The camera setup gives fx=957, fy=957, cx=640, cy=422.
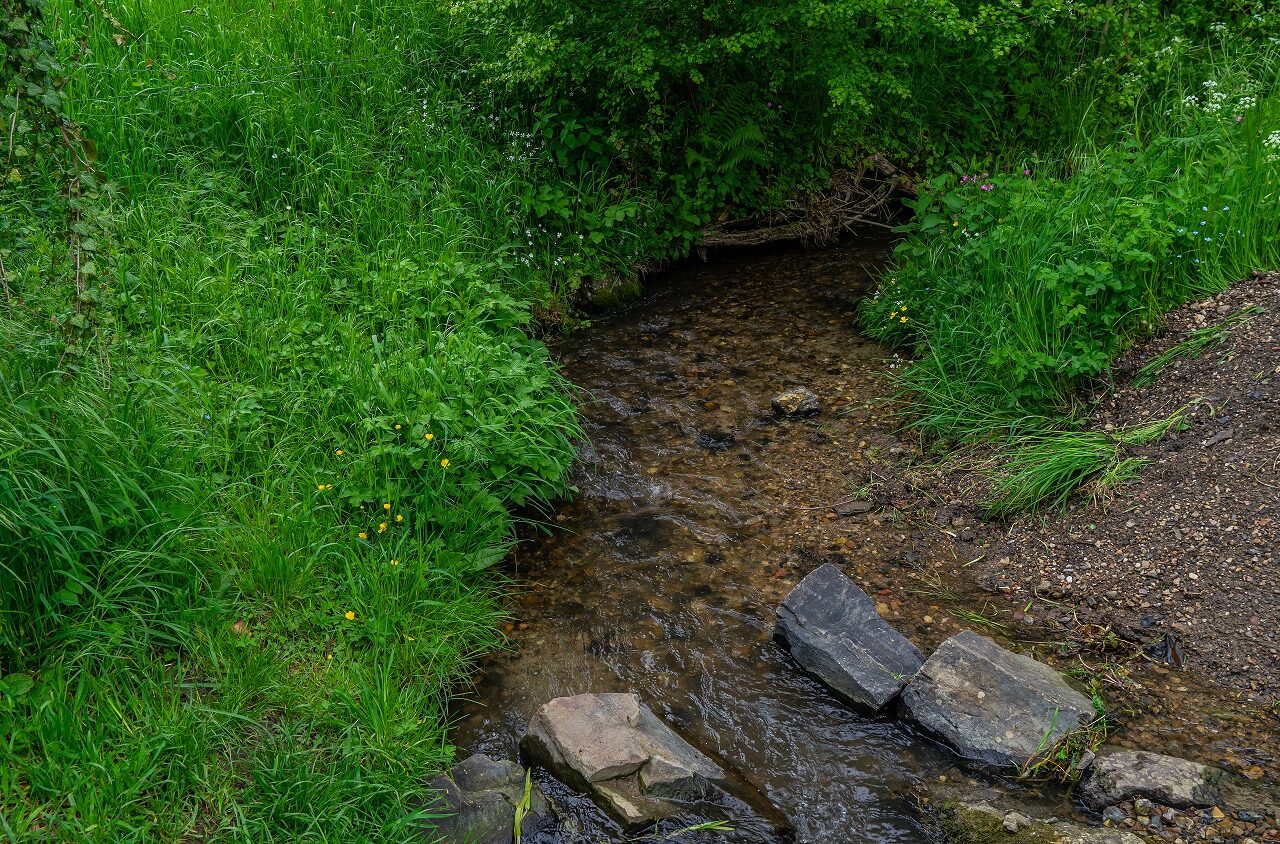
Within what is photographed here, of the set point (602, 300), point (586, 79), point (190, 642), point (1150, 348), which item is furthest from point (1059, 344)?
point (190, 642)

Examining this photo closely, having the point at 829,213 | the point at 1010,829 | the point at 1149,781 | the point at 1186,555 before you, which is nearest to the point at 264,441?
the point at 1010,829

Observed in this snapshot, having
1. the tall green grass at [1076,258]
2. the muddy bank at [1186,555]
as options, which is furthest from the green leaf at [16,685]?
the tall green grass at [1076,258]

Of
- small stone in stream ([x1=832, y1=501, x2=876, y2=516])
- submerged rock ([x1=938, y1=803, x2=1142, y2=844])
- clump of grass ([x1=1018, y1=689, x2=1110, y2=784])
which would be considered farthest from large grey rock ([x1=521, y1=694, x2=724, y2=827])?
small stone in stream ([x1=832, y1=501, x2=876, y2=516])

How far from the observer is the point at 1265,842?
3.03m

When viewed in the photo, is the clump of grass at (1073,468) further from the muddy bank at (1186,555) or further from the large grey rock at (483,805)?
the large grey rock at (483,805)

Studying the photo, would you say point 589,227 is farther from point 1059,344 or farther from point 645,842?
point 645,842

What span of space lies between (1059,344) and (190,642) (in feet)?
14.4

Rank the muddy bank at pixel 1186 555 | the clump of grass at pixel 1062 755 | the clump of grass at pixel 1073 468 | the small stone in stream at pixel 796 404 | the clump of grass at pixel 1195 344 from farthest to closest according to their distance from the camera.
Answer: the small stone in stream at pixel 796 404, the clump of grass at pixel 1195 344, the clump of grass at pixel 1073 468, the muddy bank at pixel 1186 555, the clump of grass at pixel 1062 755

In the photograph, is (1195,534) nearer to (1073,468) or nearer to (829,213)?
(1073,468)

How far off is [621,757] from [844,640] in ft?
3.58

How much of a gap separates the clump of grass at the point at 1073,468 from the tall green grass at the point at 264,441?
2238 mm

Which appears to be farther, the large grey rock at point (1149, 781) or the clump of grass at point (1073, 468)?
the clump of grass at point (1073, 468)

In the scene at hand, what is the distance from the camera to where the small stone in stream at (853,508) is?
16.3ft

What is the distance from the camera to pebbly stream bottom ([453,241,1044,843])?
3.58 metres
